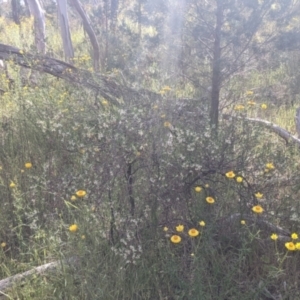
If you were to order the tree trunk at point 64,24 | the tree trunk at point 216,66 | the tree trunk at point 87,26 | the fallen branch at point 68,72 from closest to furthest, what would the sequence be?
the tree trunk at point 216,66 < the fallen branch at point 68,72 < the tree trunk at point 87,26 < the tree trunk at point 64,24

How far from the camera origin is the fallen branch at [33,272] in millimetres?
1927

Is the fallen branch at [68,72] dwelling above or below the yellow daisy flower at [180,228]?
above

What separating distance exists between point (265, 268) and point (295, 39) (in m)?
2.27

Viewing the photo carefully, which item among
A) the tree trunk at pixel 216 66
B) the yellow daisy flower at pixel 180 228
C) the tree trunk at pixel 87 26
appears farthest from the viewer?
the tree trunk at pixel 87 26

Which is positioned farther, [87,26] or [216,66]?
[87,26]

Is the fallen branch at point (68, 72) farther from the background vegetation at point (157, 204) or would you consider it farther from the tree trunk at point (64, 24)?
the tree trunk at point (64, 24)

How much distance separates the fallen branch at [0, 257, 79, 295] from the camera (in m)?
1.93

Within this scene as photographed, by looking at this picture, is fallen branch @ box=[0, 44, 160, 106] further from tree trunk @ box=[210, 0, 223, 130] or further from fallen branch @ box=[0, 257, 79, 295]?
fallen branch @ box=[0, 257, 79, 295]

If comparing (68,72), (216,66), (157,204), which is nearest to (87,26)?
(68,72)

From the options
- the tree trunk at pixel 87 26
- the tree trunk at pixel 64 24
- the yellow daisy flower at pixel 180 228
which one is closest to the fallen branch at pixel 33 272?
the yellow daisy flower at pixel 180 228

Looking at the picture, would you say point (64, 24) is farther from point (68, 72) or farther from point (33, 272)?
point (33, 272)

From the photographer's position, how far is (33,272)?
6.41ft

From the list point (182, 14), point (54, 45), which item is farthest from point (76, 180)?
point (54, 45)

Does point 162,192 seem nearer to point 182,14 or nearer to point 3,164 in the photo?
point 3,164
